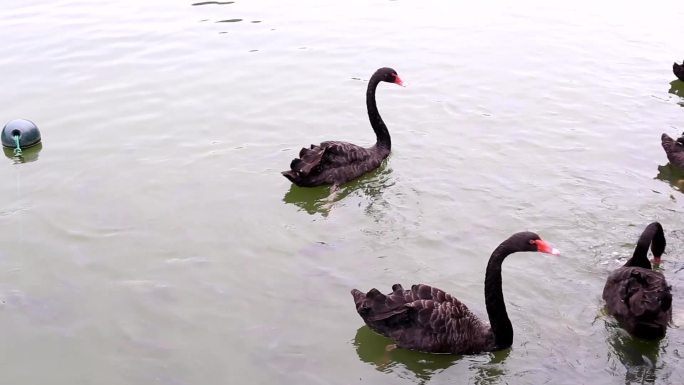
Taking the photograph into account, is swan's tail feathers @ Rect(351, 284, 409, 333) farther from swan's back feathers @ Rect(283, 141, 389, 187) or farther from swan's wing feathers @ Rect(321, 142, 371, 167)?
swan's wing feathers @ Rect(321, 142, 371, 167)

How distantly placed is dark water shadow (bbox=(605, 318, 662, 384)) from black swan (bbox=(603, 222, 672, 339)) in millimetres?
79

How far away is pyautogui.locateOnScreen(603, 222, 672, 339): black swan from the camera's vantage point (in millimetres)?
6816

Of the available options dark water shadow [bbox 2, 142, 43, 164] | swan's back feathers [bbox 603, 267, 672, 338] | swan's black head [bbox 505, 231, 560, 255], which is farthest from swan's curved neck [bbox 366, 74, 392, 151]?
dark water shadow [bbox 2, 142, 43, 164]

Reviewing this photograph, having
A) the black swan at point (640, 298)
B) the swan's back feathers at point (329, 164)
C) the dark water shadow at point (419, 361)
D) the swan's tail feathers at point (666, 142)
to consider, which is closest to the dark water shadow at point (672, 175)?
the swan's tail feathers at point (666, 142)

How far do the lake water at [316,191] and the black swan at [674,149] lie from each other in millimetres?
223

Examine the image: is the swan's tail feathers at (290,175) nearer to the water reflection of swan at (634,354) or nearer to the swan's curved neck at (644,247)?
the swan's curved neck at (644,247)

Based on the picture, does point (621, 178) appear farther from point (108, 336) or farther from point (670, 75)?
point (108, 336)

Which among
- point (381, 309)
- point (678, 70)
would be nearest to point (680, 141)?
point (678, 70)

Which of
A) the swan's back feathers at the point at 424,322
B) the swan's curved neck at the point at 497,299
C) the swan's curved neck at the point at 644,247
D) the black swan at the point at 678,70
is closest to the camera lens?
the swan's curved neck at the point at 497,299

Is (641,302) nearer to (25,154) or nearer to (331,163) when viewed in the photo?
(331,163)

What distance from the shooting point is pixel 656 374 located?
6.61 meters

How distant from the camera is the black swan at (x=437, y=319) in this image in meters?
6.80

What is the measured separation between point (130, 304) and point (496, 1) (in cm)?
1247

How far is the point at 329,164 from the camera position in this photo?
9.76 m
